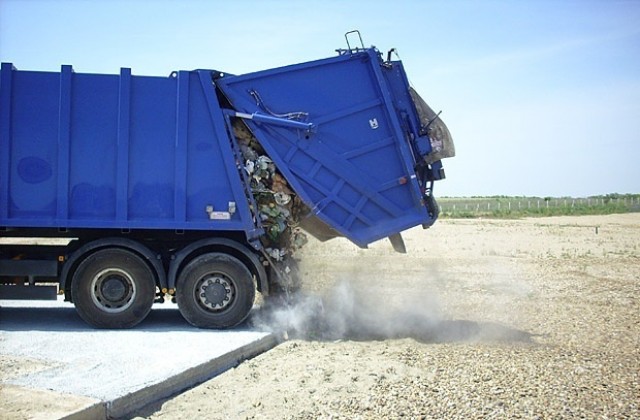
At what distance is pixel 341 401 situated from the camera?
263 inches

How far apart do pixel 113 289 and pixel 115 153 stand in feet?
5.96

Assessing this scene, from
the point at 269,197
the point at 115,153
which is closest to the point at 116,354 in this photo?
the point at 115,153

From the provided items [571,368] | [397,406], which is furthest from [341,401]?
[571,368]

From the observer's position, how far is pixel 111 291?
9617 mm

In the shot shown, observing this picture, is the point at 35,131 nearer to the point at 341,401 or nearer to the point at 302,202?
the point at 302,202

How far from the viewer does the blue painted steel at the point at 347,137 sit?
9914 mm

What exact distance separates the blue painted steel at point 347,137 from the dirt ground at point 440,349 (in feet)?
4.85

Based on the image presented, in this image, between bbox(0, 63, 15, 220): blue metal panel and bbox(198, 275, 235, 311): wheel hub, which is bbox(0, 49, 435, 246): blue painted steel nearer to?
bbox(0, 63, 15, 220): blue metal panel

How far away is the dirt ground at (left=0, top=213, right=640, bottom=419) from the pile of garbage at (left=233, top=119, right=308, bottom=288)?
0.78 meters

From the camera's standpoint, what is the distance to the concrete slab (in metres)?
6.41

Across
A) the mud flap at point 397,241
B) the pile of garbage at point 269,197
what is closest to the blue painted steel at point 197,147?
the pile of garbage at point 269,197

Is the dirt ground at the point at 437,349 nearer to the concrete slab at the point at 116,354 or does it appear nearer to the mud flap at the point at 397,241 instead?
the concrete slab at the point at 116,354

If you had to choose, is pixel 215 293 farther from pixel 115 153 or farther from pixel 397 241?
pixel 397 241

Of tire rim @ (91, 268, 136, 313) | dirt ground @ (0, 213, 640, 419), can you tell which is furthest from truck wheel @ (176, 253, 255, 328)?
tire rim @ (91, 268, 136, 313)
